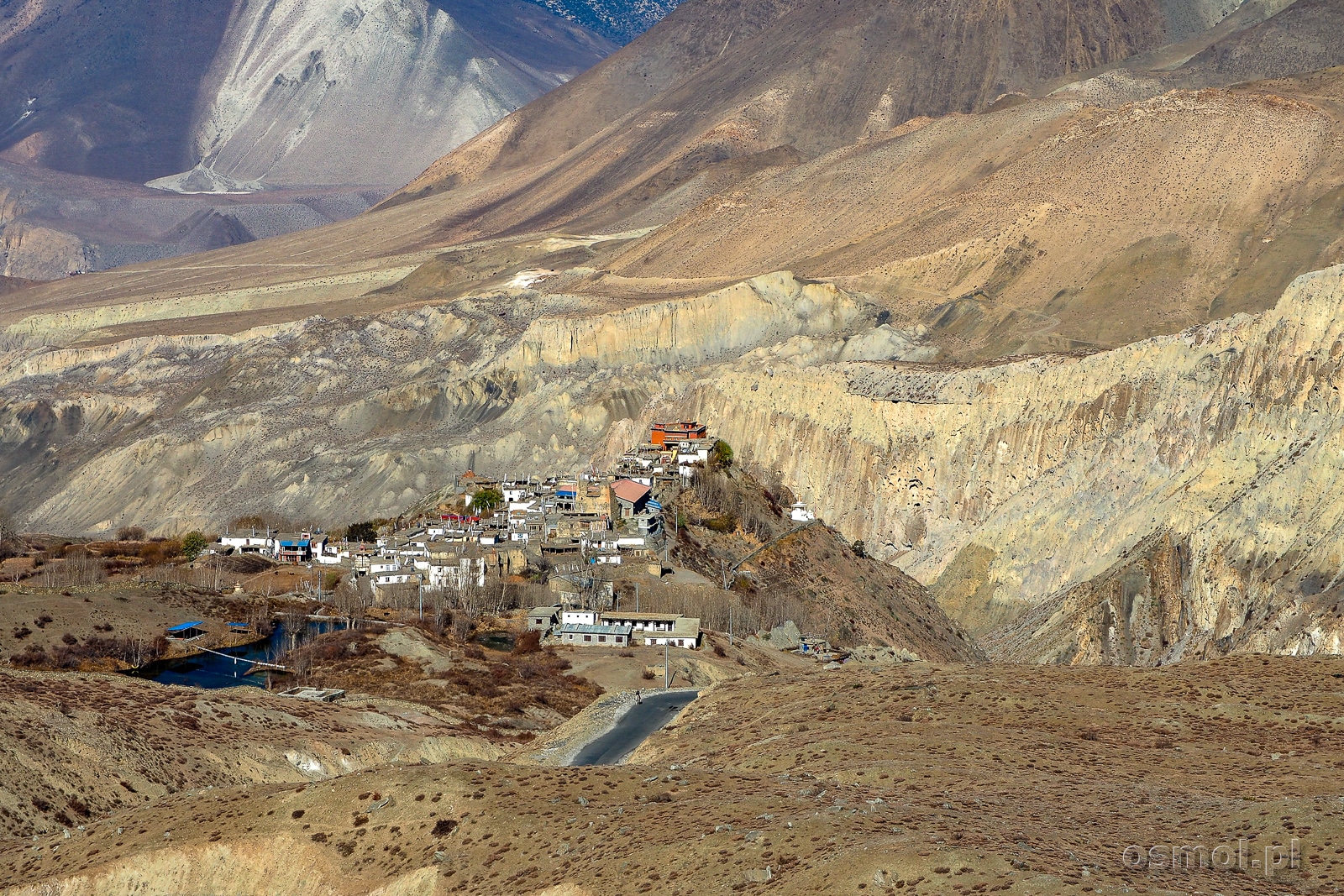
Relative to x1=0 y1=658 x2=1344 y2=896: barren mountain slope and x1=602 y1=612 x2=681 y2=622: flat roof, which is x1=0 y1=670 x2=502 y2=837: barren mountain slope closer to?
x1=0 y1=658 x2=1344 y2=896: barren mountain slope

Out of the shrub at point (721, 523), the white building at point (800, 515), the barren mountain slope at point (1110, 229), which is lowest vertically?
the shrub at point (721, 523)

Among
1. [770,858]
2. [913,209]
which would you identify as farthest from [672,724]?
[913,209]

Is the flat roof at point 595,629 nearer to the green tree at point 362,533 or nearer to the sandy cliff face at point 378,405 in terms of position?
the green tree at point 362,533

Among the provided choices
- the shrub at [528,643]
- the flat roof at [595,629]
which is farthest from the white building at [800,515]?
the shrub at [528,643]

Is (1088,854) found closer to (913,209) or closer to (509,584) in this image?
(509,584)

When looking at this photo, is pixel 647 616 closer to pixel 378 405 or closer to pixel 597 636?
pixel 597 636

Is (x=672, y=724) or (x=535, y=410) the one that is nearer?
(x=672, y=724)

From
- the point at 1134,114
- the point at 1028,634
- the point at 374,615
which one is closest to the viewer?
the point at 374,615
